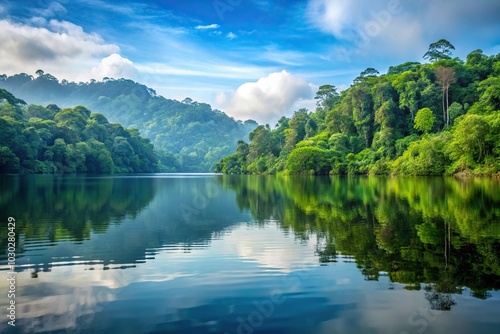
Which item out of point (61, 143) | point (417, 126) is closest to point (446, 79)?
point (417, 126)

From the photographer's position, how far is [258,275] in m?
9.70

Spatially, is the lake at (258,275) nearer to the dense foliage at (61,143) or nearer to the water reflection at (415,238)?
the water reflection at (415,238)

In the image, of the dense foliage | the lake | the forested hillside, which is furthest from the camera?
the dense foliage

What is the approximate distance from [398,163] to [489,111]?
56.9ft

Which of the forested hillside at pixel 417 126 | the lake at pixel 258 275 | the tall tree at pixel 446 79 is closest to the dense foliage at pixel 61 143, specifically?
the forested hillside at pixel 417 126

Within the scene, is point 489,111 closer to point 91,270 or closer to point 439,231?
point 439,231

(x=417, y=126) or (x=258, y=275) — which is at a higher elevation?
(x=417, y=126)

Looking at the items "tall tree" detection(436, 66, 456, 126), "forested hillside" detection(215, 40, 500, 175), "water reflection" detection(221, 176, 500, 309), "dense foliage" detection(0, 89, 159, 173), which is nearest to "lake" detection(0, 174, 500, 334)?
"water reflection" detection(221, 176, 500, 309)

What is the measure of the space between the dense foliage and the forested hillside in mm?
52591

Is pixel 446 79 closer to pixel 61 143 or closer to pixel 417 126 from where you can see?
pixel 417 126

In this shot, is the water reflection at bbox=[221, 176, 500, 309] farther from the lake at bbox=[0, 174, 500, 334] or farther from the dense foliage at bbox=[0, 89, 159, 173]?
the dense foliage at bbox=[0, 89, 159, 173]

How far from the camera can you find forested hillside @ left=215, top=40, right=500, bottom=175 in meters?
58.7

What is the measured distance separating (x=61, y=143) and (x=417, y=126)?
3352 inches

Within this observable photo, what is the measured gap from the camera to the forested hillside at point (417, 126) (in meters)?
58.7
